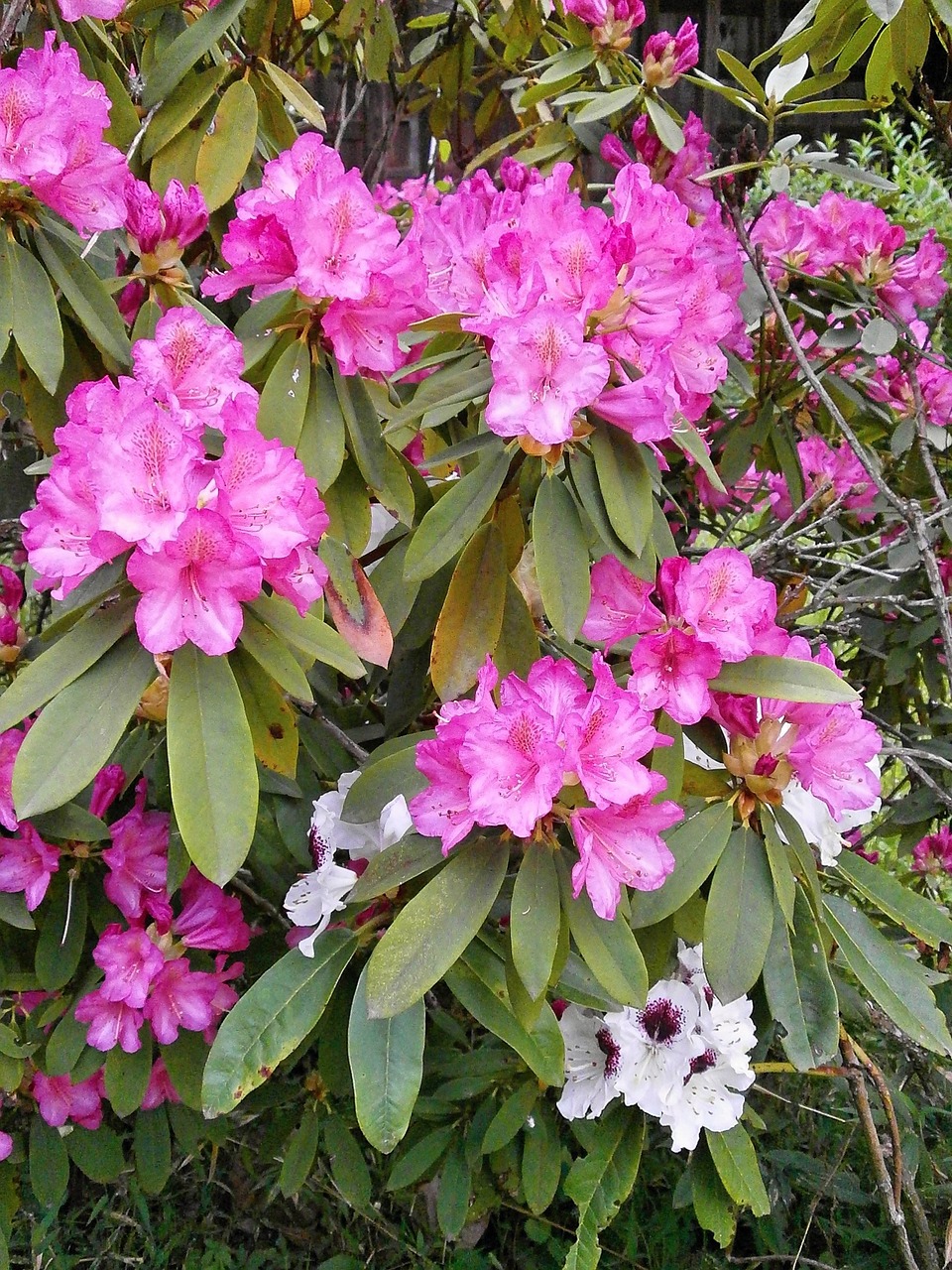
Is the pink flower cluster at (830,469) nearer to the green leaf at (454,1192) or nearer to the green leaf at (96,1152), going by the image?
the green leaf at (454,1192)

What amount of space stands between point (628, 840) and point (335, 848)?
0.31 m

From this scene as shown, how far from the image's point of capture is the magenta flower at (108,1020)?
1096 mm

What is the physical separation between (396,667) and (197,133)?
0.60 metres

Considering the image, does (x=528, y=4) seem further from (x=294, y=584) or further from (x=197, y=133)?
(x=294, y=584)

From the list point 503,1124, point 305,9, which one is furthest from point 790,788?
point 305,9

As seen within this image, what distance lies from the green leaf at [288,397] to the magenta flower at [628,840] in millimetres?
368

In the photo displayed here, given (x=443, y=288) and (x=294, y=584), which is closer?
(x=294, y=584)

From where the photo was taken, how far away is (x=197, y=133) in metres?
1.14

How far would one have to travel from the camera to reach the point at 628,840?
2.33 ft

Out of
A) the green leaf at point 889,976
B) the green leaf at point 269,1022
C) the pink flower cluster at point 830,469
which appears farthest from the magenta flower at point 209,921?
the pink flower cluster at point 830,469

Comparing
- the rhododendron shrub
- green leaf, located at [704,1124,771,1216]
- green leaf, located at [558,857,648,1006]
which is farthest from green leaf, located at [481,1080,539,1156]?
green leaf, located at [558,857,648,1006]

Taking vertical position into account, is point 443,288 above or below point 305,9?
below

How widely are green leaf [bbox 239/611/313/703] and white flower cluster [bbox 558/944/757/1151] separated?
0.49 meters

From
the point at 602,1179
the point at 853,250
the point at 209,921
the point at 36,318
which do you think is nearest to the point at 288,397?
the point at 36,318
